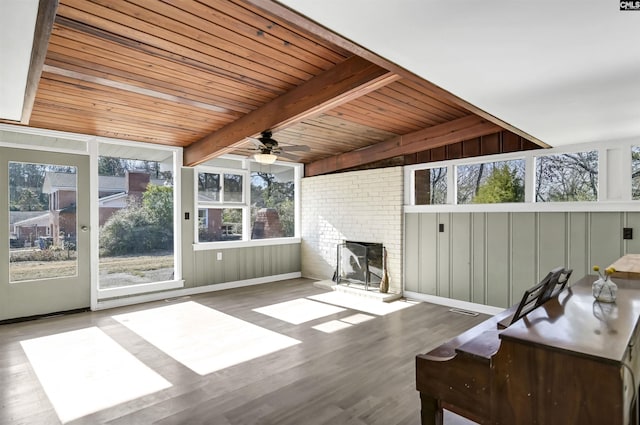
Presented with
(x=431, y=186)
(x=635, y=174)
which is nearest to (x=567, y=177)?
(x=635, y=174)

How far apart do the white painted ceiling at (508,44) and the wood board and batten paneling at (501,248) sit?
78.3 inches

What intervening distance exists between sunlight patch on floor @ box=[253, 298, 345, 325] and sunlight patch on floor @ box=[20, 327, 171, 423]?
Result: 5.99 ft

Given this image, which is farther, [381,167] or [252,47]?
[381,167]

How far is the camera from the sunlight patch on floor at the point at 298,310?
15.2ft

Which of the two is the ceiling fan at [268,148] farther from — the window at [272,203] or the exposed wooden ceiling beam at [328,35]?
the window at [272,203]

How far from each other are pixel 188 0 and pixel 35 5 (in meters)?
0.97

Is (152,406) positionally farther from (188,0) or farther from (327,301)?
(327,301)

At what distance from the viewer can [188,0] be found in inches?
92.9

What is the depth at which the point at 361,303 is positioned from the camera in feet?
17.9

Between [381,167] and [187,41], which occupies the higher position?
[187,41]

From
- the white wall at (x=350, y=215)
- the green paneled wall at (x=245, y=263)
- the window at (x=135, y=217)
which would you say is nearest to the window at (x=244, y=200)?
the green paneled wall at (x=245, y=263)

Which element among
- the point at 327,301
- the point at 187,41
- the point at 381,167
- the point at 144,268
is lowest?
the point at 327,301

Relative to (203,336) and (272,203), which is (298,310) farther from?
(272,203)

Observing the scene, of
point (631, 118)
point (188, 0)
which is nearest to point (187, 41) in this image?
point (188, 0)
